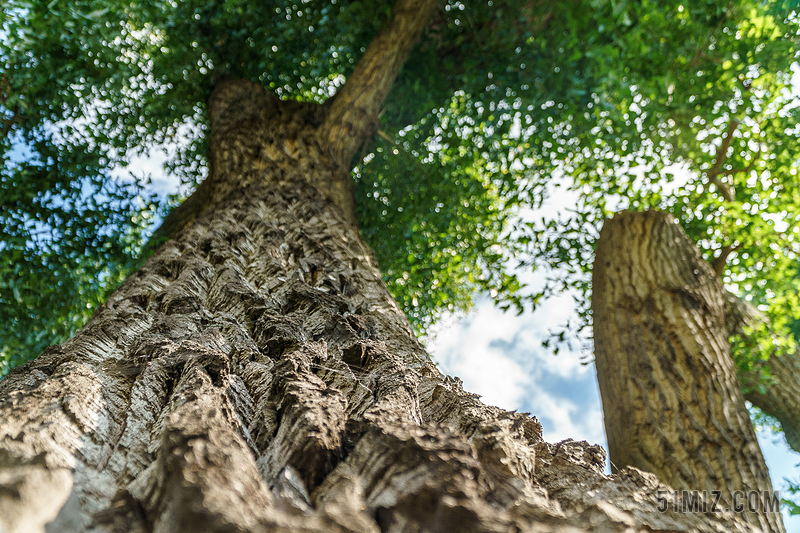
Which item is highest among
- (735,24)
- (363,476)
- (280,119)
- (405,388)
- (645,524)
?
(735,24)

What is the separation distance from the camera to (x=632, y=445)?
281 centimetres

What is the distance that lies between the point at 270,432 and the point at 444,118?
18.6 feet

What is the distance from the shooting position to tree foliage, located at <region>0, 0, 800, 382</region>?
414cm

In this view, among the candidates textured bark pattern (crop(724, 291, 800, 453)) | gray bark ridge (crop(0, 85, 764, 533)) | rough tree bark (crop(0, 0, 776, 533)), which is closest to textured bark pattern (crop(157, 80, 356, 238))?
rough tree bark (crop(0, 0, 776, 533))

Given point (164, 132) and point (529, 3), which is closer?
point (529, 3)

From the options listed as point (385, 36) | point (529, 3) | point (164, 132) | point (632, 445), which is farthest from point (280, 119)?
point (632, 445)

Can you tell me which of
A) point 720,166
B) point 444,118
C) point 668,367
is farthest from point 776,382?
point 444,118

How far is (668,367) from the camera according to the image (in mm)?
2922

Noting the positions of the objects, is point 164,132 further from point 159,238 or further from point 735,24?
point 735,24

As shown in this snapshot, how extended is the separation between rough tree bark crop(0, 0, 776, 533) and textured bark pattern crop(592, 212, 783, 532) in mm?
1776

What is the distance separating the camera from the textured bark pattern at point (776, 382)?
4.05m

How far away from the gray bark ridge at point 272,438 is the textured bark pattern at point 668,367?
1.81 m

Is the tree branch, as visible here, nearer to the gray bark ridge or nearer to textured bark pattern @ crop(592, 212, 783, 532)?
textured bark pattern @ crop(592, 212, 783, 532)

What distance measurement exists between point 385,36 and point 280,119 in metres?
1.44
